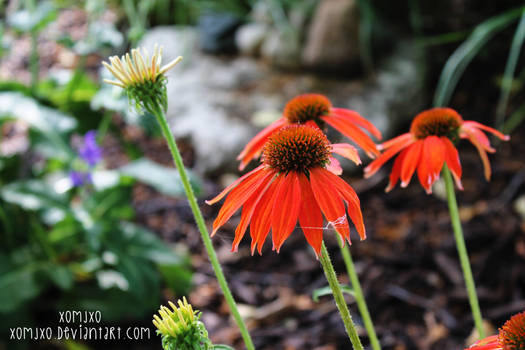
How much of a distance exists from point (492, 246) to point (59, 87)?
1536 mm

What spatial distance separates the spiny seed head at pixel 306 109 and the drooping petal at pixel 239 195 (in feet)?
0.66

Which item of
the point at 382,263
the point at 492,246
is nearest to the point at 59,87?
the point at 382,263

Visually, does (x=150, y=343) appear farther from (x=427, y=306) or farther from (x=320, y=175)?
(x=320, y=175)

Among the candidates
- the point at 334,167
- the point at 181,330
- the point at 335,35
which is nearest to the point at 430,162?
the point at 334,167

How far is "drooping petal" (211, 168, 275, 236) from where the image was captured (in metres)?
0.45

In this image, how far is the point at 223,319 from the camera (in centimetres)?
140

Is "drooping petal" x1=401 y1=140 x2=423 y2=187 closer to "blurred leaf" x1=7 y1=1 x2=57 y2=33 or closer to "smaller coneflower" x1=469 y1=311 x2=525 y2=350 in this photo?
"smaller coneflower" x1=469 y1=311 x2=525 y2=350

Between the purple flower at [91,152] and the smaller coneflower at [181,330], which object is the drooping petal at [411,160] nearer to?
the smaller coneflower at [181,330]

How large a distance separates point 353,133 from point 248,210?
0.82ft

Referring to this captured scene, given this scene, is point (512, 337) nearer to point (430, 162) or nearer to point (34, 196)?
point (430, 162)

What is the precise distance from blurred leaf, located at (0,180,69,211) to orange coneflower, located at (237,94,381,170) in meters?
0.82

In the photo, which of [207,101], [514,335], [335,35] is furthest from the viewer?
[207,101]

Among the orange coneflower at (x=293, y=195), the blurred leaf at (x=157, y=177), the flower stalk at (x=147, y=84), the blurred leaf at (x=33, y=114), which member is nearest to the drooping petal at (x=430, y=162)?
the orange coneflower at (x=293, y=195)

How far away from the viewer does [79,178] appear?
1.44 metres
